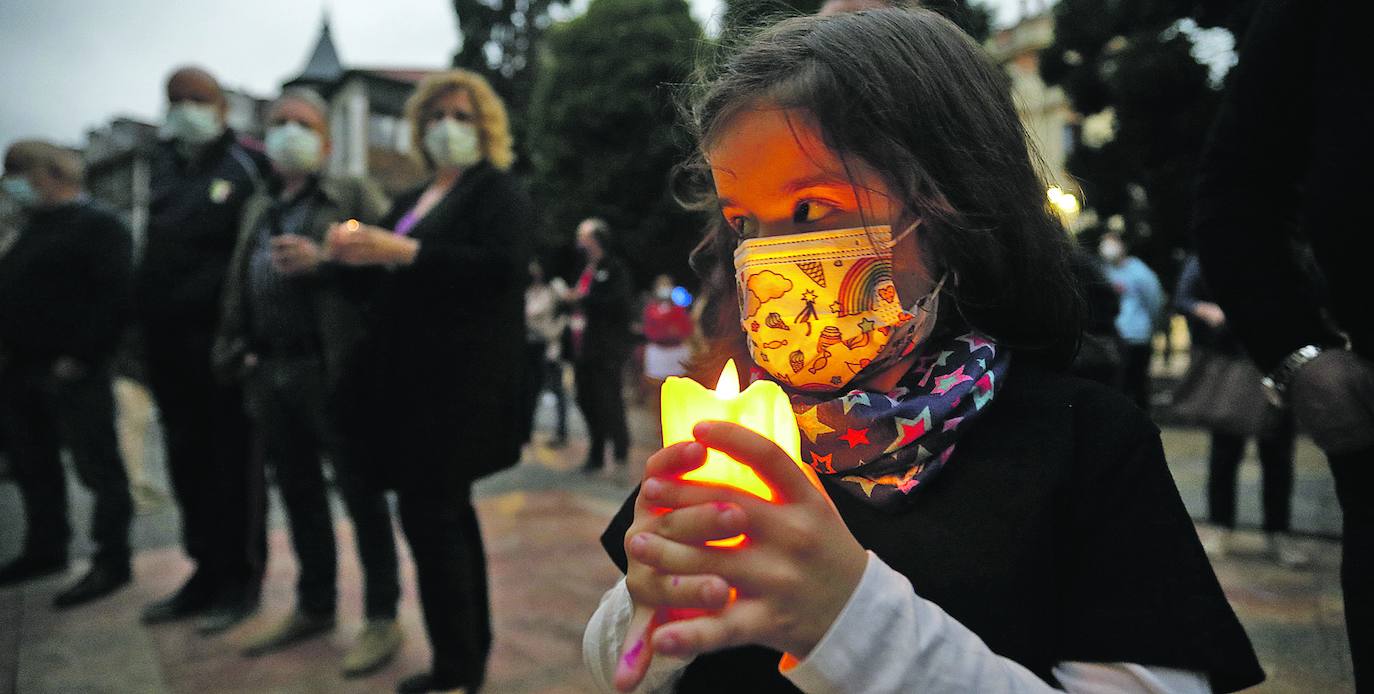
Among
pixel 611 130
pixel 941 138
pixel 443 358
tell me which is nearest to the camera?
pixel 941 138

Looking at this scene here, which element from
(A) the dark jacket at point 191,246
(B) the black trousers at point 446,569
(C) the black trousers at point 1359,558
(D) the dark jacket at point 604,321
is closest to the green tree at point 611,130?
(D) the dark jacket at point 604,321

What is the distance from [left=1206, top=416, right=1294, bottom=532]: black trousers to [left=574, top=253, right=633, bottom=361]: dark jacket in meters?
4.22

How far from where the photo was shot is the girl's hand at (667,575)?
0.68 m

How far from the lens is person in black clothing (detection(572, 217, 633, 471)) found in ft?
23.1

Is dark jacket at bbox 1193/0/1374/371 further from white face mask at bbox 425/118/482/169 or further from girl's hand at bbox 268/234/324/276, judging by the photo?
girl's hand at bbox 268/234/324/276

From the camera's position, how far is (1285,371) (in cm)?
140

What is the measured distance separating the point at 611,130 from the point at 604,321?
52.1 ft

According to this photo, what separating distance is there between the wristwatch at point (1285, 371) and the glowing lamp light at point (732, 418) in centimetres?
106

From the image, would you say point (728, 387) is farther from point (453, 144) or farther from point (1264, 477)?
point (1264, 477)

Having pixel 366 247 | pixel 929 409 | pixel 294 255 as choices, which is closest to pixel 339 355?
pixel 294 255

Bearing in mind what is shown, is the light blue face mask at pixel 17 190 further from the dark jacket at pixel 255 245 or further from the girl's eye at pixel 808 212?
the girl's eye at pixel 808 212

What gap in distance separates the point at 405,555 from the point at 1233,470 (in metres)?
4.43

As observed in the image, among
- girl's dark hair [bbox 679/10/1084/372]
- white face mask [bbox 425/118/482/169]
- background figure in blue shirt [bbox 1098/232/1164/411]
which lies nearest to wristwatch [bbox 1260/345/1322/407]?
girl's dark hair [bbox 679/10/1084/372]

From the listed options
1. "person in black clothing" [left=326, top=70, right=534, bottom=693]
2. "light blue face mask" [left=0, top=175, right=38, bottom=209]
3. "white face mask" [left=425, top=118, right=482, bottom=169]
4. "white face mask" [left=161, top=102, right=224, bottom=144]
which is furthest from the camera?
"light blue face mask" [left=0, top=175, right=38, bottom=209]
